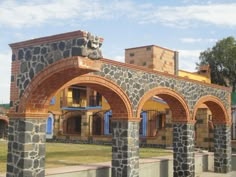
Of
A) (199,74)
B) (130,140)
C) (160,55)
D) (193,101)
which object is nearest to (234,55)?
(199,74)

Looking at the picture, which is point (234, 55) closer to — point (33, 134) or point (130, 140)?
point (130, 140)

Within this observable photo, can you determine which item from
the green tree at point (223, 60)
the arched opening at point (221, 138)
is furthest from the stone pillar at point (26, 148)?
the green tree at point (223, 60)

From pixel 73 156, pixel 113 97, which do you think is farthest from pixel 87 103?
pixel 113 97

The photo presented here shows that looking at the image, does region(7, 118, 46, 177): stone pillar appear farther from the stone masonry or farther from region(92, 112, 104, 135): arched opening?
region(92, 112, 104, 135): arched opening

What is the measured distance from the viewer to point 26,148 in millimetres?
9359

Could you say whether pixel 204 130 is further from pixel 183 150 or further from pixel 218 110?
pixel 183 150

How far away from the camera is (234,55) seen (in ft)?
127

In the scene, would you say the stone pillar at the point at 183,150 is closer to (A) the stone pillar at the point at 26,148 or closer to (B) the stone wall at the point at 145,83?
(B) the stone wall at the point at 145,83

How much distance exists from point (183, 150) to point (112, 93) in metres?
5.36

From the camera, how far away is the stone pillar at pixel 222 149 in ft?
60.3

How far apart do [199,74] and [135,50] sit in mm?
8347

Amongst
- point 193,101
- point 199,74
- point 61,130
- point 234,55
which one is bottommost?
point 61,130

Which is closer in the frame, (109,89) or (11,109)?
(11,109)

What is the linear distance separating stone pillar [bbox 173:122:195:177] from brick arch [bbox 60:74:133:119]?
13.4 ft
